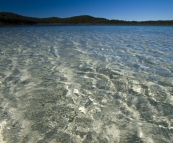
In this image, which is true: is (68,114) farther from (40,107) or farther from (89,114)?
(40,107)

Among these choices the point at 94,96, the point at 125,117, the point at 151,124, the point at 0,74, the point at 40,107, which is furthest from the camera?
the point at 0,74

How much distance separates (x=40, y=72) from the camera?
15.4 feet

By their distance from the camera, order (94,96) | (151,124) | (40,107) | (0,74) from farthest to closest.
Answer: (0,74), (94,96), (40,107), (151,124)

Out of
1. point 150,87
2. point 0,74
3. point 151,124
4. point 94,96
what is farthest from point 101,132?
point 0,74

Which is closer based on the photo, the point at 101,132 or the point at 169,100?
the point at 101,132

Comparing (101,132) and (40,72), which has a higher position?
(101,132)

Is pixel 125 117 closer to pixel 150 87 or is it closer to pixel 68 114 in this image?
pixel 68 114

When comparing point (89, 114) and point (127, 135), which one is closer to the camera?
point (127, 135)

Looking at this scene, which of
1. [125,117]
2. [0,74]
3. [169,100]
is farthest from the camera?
[0,74]

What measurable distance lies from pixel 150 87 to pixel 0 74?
4.14 metres

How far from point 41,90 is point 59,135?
1.62 m

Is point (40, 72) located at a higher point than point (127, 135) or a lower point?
lower

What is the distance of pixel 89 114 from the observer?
2.59 meters

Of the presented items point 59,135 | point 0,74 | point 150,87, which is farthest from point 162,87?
point 0,74
